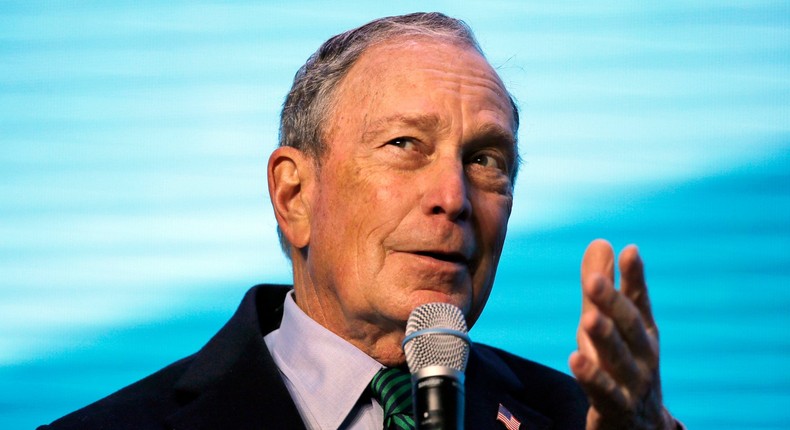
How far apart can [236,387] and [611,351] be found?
1.20 metres

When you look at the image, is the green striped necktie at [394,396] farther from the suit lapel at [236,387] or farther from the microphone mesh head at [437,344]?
the microphone mesh head at [437,344]

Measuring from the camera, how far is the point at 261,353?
2.60 meters

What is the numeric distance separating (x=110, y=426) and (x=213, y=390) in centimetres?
26

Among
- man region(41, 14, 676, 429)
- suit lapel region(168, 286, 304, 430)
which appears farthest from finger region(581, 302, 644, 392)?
suit lapel region(168, 286, 304, 430)

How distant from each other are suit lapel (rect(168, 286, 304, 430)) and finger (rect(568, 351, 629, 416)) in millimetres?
939

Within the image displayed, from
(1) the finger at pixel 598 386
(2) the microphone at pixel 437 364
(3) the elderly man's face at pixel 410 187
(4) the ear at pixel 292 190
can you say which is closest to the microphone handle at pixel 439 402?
(2) the microphone at pixel 437 364

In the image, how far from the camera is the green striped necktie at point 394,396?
2309 millimetres

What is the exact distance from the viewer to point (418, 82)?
2402 mm

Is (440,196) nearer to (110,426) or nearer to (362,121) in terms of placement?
(362,121)

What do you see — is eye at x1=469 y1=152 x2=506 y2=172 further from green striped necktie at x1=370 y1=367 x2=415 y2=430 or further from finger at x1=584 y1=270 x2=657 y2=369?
finger at x1=584 y1=270 x2=657 y2=369

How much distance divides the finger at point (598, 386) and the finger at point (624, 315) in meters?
0.07

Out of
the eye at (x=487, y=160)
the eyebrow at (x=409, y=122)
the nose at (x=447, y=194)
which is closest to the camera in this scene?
the nose at (x=447, y=194)

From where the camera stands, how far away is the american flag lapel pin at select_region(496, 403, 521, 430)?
2.59 metres

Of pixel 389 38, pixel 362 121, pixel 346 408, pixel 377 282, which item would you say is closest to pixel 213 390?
pixel 346 408
